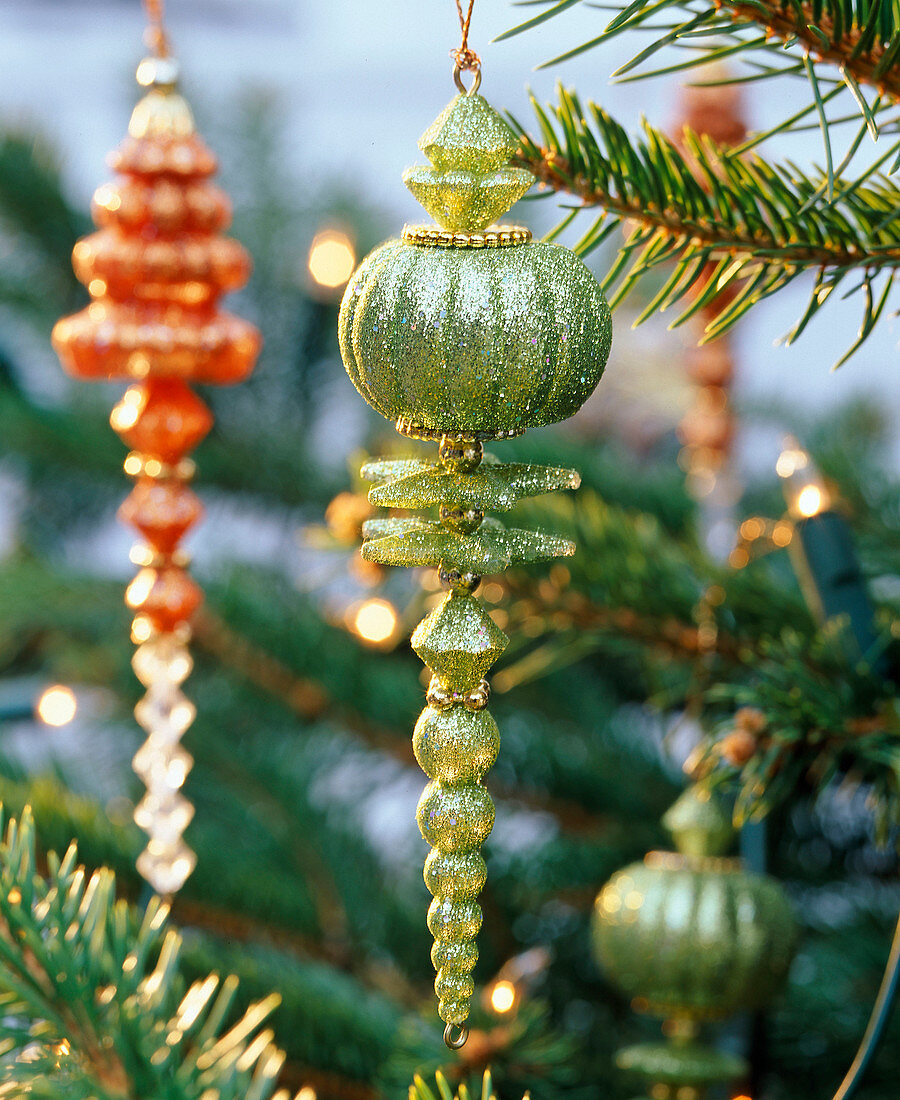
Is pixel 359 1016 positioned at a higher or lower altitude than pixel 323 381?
lower

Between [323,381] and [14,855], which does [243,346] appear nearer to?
[14,855]

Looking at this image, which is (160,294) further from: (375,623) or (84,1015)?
(84,1015)

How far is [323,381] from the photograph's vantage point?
0.92 m

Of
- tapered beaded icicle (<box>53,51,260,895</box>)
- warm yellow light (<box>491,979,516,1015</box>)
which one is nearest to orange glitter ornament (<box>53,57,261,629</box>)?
tapered beaded icicle (<box>53,51,260,895</box>)

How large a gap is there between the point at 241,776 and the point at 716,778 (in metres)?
0.35

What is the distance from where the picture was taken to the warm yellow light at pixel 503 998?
40 cm

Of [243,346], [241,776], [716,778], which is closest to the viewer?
[716,778]

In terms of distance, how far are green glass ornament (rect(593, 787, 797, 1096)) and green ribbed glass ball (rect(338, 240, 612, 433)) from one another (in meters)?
0.18

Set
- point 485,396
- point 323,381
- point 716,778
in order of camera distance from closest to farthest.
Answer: point 485,396, point 716,778, point 323,381

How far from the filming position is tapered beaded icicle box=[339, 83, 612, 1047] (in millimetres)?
245

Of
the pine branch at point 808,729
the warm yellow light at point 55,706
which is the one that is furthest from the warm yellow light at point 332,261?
the pine branch at point 808,729

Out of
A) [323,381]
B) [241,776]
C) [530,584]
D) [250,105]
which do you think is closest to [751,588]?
[530,584]

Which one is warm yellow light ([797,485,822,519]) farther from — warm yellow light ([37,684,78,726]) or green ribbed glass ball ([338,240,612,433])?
warm yellow light ([37,684,78,726])

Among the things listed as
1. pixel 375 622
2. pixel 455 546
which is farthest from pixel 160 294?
pixel 455 546
